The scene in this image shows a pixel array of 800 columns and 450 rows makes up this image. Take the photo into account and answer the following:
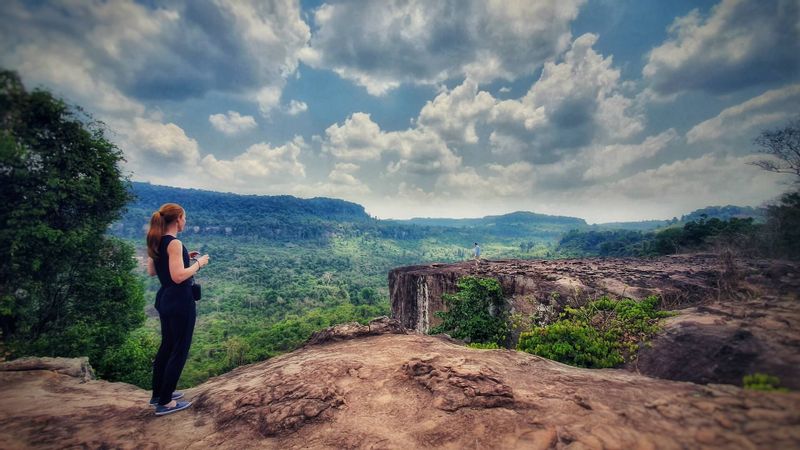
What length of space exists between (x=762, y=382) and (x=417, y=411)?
3653mm

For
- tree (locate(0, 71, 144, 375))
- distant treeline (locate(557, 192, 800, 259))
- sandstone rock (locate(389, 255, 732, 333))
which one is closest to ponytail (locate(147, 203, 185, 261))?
tree (locate(0, 71, 144, 375))

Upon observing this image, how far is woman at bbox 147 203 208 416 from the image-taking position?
4.20 meters

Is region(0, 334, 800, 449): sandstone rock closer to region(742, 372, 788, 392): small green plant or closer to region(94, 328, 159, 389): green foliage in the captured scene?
region(742, 372, 788, 392): small green plant

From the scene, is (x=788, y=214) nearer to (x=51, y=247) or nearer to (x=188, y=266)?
(x=188, y=266)

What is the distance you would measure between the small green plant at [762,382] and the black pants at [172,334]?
21.5ft

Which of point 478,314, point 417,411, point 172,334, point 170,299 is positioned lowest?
point 478,314

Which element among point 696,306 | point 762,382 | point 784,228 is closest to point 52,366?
point 762,382

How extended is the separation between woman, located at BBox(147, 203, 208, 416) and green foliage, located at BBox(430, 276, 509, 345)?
7.42 meters

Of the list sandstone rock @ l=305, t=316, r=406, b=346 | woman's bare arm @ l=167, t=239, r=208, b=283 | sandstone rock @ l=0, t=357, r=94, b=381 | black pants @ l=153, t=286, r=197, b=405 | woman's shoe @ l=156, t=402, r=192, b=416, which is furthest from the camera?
sandstone rock @ l=305, t=316, r=406, b=346

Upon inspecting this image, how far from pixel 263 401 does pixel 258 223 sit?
188015 mm

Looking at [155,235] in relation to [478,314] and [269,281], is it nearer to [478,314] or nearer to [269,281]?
[478,314]

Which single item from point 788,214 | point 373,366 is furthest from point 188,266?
point 788,214

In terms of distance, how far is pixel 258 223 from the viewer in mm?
175000

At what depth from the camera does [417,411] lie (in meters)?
4.00
